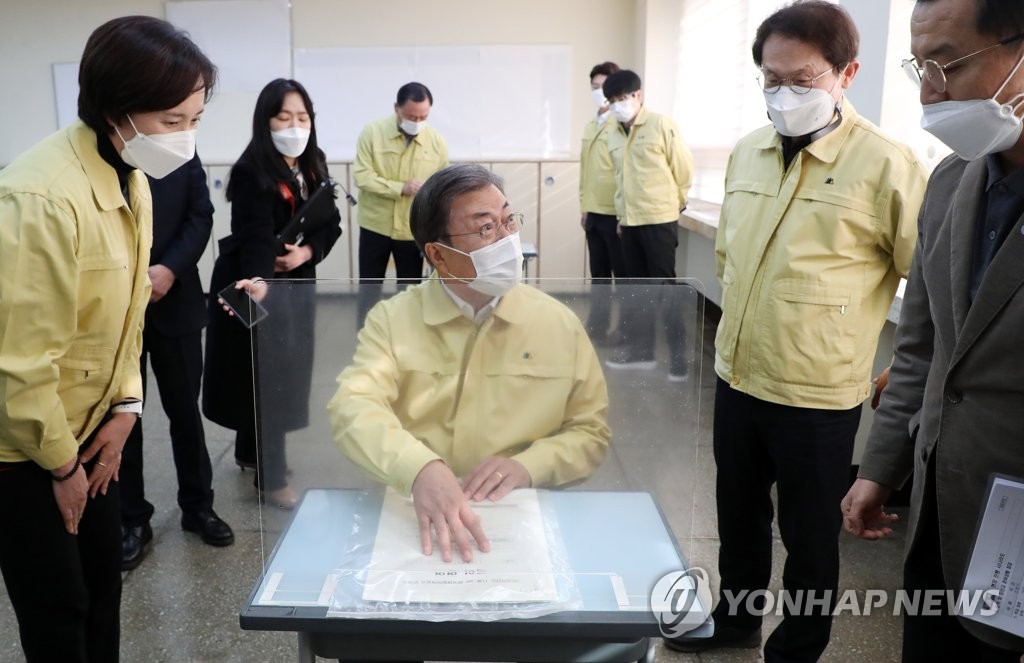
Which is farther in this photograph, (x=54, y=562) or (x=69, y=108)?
(x=69, y=108)

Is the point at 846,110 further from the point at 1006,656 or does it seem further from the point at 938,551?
the point at 1006,656

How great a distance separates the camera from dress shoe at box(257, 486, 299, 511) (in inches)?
46.4

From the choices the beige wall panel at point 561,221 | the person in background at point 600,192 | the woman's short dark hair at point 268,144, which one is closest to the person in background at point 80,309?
the woman's short dark hair at point 268,144

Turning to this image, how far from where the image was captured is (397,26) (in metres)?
6.91

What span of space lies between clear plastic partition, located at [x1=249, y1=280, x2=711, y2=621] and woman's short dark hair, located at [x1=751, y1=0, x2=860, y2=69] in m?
0.87

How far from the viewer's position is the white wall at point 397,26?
22.5 ft

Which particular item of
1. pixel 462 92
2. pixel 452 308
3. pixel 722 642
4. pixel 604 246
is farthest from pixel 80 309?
pixel 462 92

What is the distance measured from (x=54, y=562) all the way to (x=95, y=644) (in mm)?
276

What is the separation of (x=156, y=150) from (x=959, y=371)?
1353 millimetres

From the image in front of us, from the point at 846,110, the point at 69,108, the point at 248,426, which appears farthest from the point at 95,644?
the point at 69,108

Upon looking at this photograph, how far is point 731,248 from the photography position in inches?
74.0

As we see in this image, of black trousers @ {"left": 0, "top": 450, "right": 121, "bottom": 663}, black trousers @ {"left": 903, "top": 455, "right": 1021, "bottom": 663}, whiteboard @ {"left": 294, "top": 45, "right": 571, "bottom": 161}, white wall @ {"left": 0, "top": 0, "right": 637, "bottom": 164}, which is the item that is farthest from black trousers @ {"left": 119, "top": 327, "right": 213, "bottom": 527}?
white wall @ {"left": 0, "top": 0, "right": 637, "bottom": 164}

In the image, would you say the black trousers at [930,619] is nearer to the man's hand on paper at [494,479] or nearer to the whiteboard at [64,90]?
the man's hand on paper at [494,479]

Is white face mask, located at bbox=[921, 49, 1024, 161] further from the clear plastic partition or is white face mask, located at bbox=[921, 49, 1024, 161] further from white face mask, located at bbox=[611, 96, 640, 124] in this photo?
white face mask, located at bbox=[611, 96, 640, 124]
